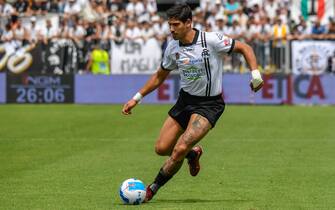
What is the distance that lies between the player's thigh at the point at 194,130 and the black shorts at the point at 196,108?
69 millimetres

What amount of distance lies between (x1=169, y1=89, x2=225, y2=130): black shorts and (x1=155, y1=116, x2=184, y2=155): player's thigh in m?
0.07

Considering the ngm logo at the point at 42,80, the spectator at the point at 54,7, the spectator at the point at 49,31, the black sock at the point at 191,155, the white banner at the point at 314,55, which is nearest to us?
the black sock at the point at 191,155

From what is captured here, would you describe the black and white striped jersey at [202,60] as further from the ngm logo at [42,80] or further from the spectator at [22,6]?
the spectator at [22,6]

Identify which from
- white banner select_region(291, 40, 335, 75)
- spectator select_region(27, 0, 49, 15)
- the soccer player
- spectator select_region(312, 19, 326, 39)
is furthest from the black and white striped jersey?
spectator select_region(27, 0, 49, 15)

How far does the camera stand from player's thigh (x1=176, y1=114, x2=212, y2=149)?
10422 mm

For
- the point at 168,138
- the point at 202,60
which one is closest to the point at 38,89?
the point at 168,138

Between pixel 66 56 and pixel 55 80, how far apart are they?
0.94m

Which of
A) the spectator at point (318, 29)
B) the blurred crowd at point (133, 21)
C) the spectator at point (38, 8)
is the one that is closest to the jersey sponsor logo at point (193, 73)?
the blurred crowd at point (133, 21)

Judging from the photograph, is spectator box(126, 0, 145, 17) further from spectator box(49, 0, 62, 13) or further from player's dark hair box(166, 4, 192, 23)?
player's dark hair box(166, 4, 192, 23)

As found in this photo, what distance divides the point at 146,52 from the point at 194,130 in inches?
856

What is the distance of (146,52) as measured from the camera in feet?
105

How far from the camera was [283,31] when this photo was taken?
105 ft

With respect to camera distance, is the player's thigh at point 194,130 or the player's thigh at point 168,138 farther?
the player's thigh at point 168,138

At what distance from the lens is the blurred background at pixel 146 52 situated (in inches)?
1230
